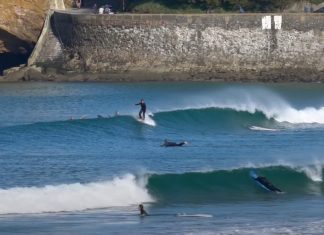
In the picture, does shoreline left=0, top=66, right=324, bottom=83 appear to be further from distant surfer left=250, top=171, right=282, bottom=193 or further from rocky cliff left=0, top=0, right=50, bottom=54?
distant surfer left=250, top=171, right=282, bottom=193

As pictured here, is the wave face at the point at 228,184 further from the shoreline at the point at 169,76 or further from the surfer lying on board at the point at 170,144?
the shoreline at the point at 169,76

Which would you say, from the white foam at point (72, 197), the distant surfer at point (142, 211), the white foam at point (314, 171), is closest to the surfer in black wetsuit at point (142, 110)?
the white foam at point (314, 171)

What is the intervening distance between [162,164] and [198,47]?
2205 cm

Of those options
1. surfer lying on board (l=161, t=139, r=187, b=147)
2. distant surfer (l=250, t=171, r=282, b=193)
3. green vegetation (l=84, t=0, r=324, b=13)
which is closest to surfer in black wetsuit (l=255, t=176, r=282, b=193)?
distant surfer (l=250, t=171, r=282, b=193)

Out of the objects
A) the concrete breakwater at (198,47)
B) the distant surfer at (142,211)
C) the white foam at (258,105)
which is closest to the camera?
the distant surfer at (142,211)

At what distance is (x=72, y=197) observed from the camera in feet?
77.6

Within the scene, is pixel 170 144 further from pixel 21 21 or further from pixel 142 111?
pixel 21 21

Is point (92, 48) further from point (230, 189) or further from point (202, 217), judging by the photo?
point (202, 217)

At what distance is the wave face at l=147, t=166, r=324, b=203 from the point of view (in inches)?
990

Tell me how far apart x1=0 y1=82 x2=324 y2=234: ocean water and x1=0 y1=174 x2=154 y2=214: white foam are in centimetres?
2

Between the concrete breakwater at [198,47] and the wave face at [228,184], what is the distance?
73.7ft

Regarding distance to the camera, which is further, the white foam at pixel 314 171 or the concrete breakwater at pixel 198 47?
the concrete breakwater at pixel 198 47

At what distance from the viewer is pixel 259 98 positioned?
41906 millimetres

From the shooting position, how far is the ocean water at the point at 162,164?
22.1 metres
